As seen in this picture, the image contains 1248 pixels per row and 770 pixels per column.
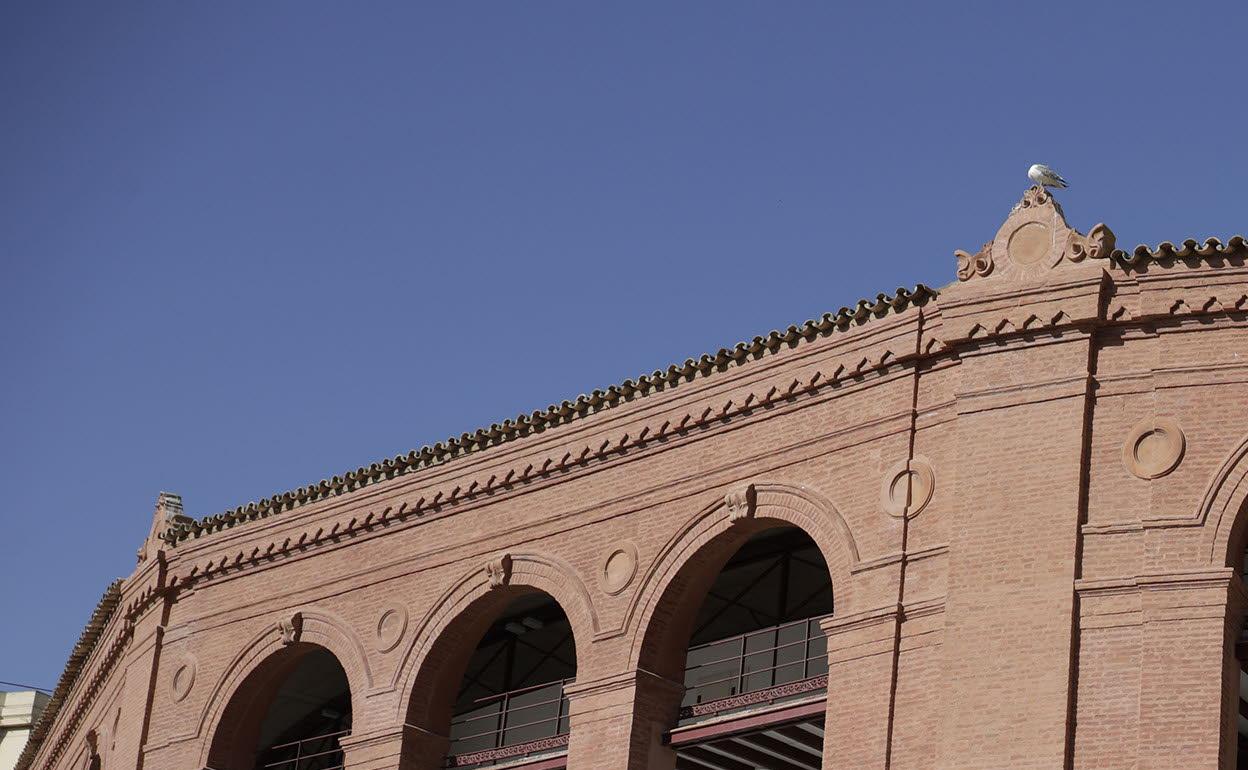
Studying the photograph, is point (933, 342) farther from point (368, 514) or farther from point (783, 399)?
point (368, 514)

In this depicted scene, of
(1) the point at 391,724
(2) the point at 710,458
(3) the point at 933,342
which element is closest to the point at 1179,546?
(3) the point at 933,342

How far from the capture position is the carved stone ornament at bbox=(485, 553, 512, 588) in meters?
25.1

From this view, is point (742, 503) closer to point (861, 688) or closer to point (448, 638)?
point (861, 688)

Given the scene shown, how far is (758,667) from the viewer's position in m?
25.8

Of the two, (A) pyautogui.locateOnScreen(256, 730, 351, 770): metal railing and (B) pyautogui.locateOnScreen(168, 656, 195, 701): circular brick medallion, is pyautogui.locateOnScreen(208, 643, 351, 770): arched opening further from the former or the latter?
(B) pyautogui.locateOnScreen(168, 656, 195, 701): circular brick medallion

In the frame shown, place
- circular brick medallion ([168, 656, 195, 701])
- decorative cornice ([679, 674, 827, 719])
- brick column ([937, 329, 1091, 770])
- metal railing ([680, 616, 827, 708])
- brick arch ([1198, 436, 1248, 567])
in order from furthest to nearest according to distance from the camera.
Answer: circular brick medallion ([168, 656, 195, 701]) < metal railing ([680, 616, 827, 708]) < decorative cornice ([679, 674, 827, 719]) < brick arch ([1198, 436, 1248, 567]) < brick column ([937, 329, 1091, 770])

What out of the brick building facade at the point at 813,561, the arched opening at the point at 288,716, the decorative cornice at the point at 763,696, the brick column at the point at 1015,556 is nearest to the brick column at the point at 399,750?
the brick building facade at the point at 813,561

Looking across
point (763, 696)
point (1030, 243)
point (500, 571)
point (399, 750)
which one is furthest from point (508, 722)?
point (1030, 243)

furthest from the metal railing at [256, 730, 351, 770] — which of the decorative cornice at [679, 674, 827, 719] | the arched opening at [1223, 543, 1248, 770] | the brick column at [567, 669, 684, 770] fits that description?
the arched opening at [1223, 543, 1248, 770]

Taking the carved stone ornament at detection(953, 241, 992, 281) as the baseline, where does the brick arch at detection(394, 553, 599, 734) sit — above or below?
A: below

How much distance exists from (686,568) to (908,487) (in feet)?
9.13

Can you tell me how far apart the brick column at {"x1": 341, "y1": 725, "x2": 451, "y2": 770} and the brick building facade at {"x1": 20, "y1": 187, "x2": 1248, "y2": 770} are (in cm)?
3

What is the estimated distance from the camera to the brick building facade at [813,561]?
2027cm

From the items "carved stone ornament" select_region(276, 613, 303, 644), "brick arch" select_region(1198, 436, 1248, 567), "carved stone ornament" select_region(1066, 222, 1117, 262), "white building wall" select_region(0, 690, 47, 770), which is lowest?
"brick arch" select_region(1198, 436, 1248, 567)
